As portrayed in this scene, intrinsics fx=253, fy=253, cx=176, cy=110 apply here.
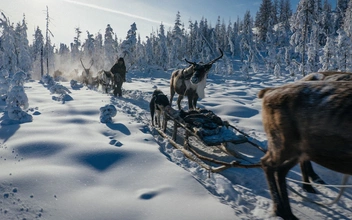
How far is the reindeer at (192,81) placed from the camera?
827 cm

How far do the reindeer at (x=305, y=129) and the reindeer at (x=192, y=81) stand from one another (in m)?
5.24

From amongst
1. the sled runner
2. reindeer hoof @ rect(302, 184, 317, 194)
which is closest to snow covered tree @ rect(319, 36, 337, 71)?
the sled runner

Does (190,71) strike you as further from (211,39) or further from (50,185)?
(211,39)

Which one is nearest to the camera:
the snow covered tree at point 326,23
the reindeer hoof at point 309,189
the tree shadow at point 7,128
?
the reindeer hoof at point 309,189

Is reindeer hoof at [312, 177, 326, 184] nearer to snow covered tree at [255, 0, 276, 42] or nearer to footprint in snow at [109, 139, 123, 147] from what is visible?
footprint in snow at [109, 139, 123, 147]

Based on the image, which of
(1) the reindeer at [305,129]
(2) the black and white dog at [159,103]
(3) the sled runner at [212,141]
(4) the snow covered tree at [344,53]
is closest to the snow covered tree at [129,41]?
(4) the snow covered tree at [344,53]

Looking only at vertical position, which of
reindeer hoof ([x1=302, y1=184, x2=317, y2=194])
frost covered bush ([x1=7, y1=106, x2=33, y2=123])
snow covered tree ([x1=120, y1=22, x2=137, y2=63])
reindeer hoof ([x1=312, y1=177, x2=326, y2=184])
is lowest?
reindeer hoof ([x1=302, y1=184, x2=317, y2=194])

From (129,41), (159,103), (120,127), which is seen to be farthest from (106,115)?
(129,41)

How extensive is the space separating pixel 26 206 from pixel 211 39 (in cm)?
6764

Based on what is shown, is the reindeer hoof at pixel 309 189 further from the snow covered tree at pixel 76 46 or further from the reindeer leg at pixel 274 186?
the snow covered tree at pixel 76 46

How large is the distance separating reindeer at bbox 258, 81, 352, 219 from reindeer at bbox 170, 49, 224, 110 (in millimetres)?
5237

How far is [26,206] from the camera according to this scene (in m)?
2.85

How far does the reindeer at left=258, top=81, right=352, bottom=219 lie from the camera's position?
2301 mm

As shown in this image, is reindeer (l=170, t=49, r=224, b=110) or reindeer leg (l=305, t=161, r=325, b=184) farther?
reindeer (l=170, t=49, r=224, b=110)
